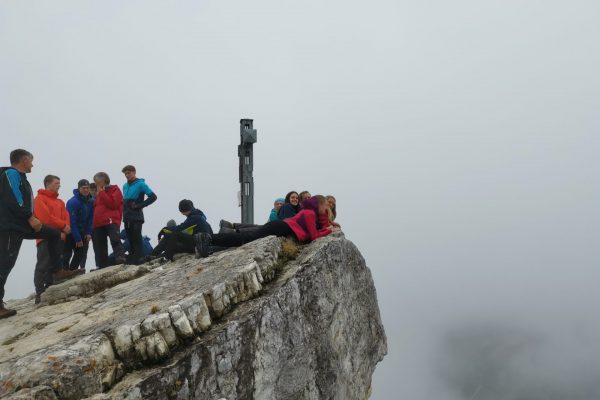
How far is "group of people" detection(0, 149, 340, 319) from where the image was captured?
9023 millimetres

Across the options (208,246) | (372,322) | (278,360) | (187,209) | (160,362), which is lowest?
(372,322)

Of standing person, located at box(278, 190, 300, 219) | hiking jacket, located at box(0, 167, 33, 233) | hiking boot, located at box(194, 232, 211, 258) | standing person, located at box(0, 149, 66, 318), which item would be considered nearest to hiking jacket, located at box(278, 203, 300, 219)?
standing person, located at box(278, 190, 300, 219)

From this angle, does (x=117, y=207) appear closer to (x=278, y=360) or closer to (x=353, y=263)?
(x=353, y=263)

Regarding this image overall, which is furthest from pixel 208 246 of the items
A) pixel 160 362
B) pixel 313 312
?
pixel 160 362

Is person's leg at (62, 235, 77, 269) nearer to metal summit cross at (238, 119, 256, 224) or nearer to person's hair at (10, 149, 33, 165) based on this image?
person's hair at (10, 149, 33, 165)

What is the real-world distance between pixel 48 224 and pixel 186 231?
10.6ft

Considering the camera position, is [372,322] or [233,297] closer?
[233,297]

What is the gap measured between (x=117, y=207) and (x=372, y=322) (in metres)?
7.77

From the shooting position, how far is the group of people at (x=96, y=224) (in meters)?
9.02

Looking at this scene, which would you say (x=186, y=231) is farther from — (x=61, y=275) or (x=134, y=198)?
(x=61, y=275)

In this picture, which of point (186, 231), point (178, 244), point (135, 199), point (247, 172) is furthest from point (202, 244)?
point (247, 172)

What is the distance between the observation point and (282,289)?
8.04m

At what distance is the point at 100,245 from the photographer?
13211mm

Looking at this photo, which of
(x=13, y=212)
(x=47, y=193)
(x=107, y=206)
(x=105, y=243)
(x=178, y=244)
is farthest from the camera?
(x=105, y=243)
